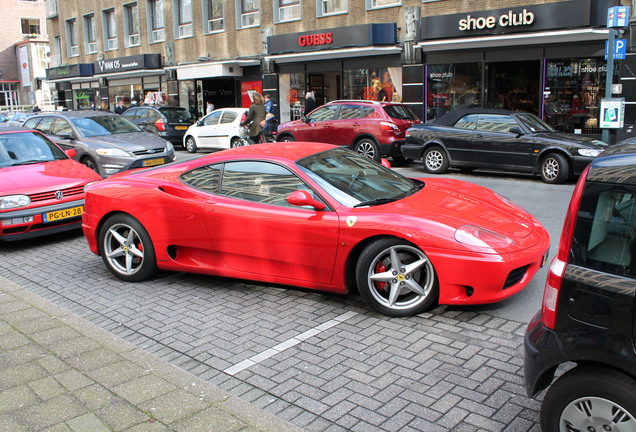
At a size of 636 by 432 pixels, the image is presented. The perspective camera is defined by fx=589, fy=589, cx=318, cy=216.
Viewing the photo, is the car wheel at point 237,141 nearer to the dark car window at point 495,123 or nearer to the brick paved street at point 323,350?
the dark car window at point 495,123

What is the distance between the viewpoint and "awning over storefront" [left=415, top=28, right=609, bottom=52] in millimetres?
15969

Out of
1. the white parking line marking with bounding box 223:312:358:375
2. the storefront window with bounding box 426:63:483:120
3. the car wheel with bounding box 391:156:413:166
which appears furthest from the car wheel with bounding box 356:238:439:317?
the storefront window with bounding box 426:63:483:120

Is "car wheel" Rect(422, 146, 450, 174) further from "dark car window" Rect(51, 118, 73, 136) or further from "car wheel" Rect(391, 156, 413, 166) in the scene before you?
"dark car window" Rect(51, 118, 73, 136)

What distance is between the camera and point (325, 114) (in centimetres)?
1609

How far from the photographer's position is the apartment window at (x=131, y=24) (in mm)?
32750

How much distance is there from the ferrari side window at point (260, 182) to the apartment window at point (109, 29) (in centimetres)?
3258

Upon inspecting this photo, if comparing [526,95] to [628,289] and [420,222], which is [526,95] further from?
[628,289]

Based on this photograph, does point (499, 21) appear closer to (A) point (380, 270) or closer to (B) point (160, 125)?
(B) point (160, 125)

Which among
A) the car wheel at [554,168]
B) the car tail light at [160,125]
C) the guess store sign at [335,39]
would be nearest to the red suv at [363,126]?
the car wheel at [554,168]

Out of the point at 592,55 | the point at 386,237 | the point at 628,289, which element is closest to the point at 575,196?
the point at 628,289

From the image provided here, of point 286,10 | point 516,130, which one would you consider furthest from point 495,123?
point 286,10

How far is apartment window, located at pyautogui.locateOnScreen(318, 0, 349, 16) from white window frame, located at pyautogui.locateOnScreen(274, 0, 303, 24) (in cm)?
101

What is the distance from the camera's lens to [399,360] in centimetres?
404

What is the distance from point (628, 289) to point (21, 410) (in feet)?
10.7
